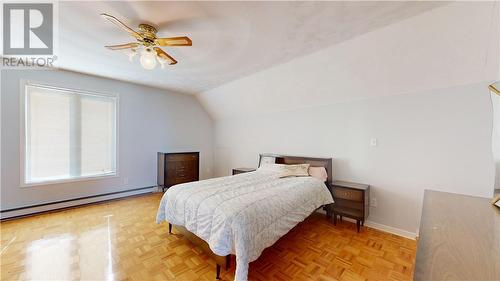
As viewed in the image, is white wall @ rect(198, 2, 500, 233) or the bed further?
white wall @ rect(198, 2, 500, 233)

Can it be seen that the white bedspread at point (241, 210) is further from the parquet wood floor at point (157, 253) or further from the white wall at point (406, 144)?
the white wall at point (406, 144)

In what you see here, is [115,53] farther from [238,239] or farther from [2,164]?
[238,239]

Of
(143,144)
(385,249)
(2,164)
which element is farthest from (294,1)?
(2,164)

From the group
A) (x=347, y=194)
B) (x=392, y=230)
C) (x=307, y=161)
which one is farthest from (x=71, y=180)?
(x=392, y=230)

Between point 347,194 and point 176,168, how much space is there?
11.3ft

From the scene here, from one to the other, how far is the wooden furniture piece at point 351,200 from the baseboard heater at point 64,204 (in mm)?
3928

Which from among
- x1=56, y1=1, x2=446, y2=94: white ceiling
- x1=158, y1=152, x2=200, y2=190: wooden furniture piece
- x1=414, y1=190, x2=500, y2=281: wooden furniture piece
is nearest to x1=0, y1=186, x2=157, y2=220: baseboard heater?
x1=158, y1=152, x2=200, y2=190: wooden furniture piece

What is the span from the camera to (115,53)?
2645 millimetres

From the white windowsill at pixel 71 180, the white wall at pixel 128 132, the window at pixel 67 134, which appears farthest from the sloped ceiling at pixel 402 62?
the white windowsill at pixel 71 180

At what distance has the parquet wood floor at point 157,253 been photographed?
1794 mm

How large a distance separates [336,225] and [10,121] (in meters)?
5.25

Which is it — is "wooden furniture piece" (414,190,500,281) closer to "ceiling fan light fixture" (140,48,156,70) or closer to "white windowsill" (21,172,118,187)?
"ceiling fan light fixture" (140,48,156,70)

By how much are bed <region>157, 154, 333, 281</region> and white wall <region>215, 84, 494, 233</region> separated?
82 centimetres

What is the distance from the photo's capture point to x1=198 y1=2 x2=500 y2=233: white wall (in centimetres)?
193
